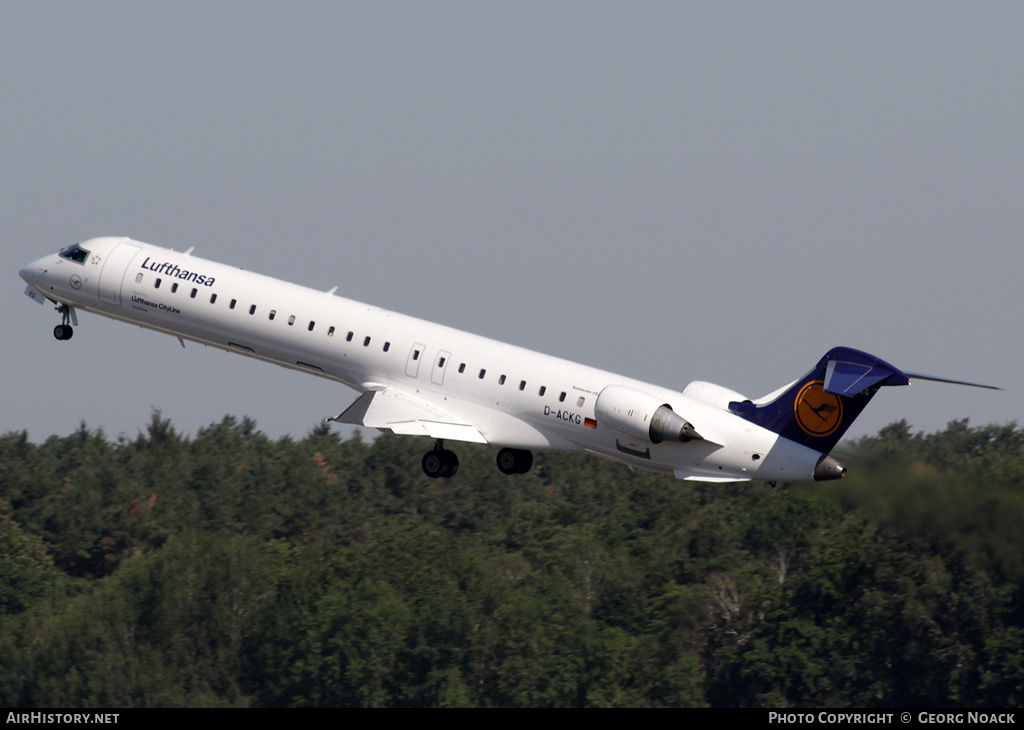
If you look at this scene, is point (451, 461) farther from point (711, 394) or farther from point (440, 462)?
point (711, 394)

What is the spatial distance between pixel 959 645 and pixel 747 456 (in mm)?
42055

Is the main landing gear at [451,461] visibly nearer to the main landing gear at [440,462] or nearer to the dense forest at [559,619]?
the main landing gear at [440,462]

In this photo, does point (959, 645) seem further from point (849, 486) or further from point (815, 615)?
point (849, 486)

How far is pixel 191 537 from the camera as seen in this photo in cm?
8644

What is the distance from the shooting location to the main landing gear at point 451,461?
4031 cm

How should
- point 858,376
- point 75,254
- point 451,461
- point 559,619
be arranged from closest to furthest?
point 858,376 → point 451,461 → point 75,254 → point 559,619

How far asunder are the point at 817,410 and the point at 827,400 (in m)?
0.37

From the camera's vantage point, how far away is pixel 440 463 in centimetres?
4041

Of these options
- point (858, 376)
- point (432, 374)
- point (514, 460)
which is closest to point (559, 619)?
point (514, 460)

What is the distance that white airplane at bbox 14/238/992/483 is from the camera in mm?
36625

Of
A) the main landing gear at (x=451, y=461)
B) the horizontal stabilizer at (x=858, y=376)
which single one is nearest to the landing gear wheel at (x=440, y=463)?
the main landing gear at (x=451, y=461)

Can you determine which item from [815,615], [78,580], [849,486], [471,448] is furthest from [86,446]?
[849,486]

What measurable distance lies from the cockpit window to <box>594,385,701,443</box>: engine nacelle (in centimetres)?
1596

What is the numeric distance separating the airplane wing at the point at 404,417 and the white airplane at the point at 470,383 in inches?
1.4
